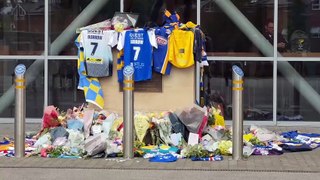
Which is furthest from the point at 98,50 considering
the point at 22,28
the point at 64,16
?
the point at 22,28

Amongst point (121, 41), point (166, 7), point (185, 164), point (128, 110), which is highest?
point (166, 7)

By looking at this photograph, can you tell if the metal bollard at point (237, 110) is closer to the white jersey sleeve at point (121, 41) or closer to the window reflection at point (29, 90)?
the white jersey sleeve at point (121, 41)

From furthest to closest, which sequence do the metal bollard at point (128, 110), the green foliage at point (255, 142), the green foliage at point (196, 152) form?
the green foliage at point (255, 142), the green foliage at point (196, 152), the metal bollard at point (128, 110)

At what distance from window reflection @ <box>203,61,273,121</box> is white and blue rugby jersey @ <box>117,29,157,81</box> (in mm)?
2640

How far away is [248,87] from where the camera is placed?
12977 mm

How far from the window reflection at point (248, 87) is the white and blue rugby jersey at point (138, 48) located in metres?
2.64

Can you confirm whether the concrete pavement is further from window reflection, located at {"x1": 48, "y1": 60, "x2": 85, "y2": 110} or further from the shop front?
window reflection, located at {"x1": 48, "y1": 60, "x2": 85, "y2": 110}

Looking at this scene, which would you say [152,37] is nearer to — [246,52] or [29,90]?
[246,52]

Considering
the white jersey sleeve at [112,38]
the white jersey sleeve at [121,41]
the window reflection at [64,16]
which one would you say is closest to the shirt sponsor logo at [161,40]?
the white jersey sleeve at [121,41]

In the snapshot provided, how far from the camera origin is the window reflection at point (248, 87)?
12.9 meters

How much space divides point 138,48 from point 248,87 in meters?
3.39

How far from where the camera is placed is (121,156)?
30.7 ft

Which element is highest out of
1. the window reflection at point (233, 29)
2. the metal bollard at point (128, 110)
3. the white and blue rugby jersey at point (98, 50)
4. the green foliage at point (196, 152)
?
the window reflection at point (233, 29)

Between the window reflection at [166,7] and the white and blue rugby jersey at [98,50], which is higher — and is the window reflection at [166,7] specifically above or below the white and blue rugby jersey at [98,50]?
above
